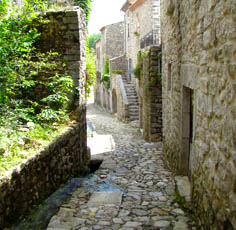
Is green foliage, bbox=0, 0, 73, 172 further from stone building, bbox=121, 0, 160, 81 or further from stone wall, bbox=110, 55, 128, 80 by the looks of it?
stone wall, bbox=110, 55, 128, 80

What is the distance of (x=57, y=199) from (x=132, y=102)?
43.4 feet

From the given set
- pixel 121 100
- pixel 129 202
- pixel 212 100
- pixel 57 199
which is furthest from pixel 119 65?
pixel 212 100

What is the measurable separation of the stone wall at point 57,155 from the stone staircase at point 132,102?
9.35m

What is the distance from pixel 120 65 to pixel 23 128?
18443 millimetres

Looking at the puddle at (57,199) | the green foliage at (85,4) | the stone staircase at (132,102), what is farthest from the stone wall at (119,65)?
the puddle at (57,199)

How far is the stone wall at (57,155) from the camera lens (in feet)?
11.6

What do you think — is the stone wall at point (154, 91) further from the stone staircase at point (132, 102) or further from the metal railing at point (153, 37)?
the stone staircase at point (132, 102)

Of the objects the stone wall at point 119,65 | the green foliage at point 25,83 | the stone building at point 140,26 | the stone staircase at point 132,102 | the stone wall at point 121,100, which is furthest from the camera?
the stone wall at point 119,65

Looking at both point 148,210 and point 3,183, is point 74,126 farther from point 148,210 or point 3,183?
point 3,183

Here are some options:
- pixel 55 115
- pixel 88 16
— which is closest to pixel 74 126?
pixel 55 115

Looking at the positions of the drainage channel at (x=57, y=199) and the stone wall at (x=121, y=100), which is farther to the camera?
the stone wall at (x=121, y=100)

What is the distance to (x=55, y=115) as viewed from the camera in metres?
5.98

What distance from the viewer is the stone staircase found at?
56.1 ft

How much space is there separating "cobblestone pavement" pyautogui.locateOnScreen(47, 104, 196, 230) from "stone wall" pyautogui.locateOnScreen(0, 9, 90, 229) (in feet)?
1.53
